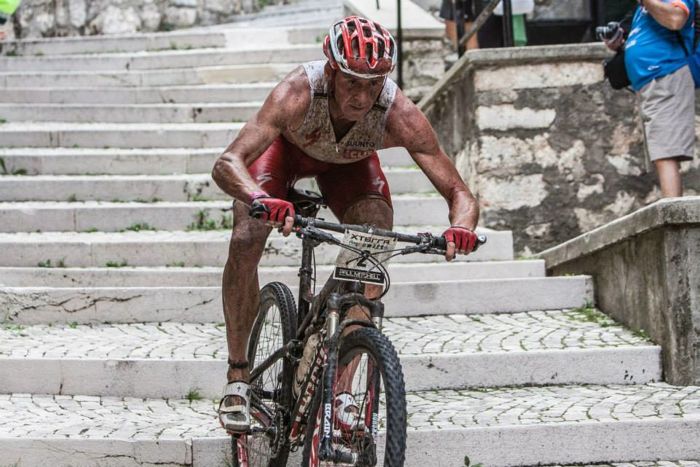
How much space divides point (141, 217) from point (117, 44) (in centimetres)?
470

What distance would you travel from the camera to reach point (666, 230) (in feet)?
15.7

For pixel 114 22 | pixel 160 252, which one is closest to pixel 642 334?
pixel 160 252

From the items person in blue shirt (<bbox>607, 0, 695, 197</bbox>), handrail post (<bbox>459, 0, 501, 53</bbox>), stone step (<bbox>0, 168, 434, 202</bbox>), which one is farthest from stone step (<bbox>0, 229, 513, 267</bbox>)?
handrail post (<bbox>459, 0, 501, 53</bbox>)

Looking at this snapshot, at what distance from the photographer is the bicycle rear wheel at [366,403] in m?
3.01

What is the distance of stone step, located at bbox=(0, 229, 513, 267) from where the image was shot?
254 inches

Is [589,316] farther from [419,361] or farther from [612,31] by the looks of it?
[612,31]

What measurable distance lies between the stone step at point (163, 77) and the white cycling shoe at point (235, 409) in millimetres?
6325

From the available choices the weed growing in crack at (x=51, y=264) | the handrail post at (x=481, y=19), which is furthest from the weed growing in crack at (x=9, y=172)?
A: the handrail post at (x=481, y=19)

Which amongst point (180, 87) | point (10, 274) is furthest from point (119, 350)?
point (180, 87)

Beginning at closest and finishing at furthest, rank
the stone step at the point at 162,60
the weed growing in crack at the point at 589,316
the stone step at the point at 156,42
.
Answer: the weed growing in crack at the point at 589,316
the stone step at the point at 162,60
the stone step at the point at 156,42

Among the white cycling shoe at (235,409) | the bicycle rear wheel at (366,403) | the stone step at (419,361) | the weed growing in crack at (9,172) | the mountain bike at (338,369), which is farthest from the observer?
the weed growing in crack at (9,172)

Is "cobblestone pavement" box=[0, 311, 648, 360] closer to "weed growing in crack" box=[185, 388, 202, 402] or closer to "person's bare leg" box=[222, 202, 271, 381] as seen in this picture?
"weed growing in crack" box=[185, 388, 202, 402]

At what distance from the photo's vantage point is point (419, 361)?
193 inches

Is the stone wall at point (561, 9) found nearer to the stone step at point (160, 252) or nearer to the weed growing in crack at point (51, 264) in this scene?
the stone step at point (160, 252)
